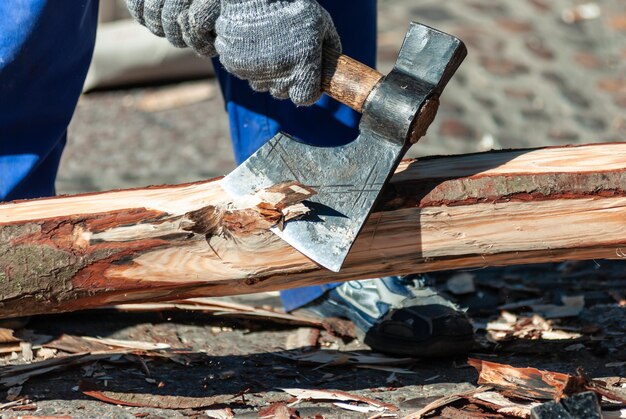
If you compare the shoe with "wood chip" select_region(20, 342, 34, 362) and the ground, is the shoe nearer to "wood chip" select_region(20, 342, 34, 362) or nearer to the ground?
the ground

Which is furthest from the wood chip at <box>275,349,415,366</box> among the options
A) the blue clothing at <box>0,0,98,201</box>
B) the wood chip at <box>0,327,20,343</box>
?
the blue clothing at <box>0,0,98,201</box>

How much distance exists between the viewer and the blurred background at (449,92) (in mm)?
4387

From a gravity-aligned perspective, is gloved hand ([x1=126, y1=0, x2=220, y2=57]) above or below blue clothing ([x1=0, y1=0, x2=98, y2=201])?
above

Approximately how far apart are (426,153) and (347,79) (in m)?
2.30

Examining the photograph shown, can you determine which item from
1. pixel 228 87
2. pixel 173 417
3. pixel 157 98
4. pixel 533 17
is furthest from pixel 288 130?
pixel 533 17

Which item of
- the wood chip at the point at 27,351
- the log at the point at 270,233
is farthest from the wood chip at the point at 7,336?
the log at the point at 270,233

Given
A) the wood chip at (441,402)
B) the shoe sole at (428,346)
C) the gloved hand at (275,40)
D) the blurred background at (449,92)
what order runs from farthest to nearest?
the blurred background at (449,92) → the shoe sole at (428,346) → the wood chip at (441,402) → the gloved hand at (275,40)

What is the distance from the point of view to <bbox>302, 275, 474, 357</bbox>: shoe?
98.7 inches

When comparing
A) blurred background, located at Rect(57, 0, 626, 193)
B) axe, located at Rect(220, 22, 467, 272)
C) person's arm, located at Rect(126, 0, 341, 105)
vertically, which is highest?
person's arm, located at Rect(126, 0, 341, 105)

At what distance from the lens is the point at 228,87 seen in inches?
107

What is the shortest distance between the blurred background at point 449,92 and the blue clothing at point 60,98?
58.0 inches

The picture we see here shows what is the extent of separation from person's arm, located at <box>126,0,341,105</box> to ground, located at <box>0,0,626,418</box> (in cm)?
82

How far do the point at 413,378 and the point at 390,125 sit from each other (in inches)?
31.7

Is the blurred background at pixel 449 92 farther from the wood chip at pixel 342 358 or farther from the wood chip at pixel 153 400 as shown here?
the wood chip at pixel 153 400
